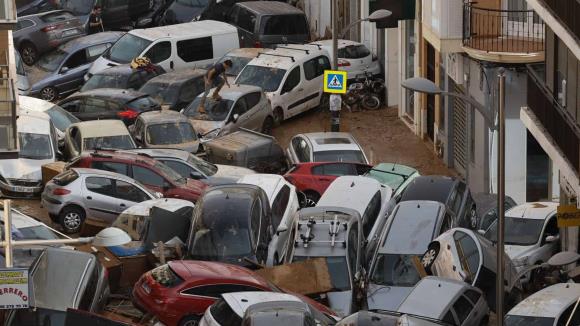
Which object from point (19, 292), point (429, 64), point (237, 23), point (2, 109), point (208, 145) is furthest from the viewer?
point (237, 23)

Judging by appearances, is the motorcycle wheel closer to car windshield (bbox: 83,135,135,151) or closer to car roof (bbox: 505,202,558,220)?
car windshield (bbox: 83,135,135,151)

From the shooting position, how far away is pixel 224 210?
1019 inches

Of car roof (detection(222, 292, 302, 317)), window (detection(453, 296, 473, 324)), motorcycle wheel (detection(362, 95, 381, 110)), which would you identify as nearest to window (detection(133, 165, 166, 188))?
car roof (detection(222, 292, 302, 317))

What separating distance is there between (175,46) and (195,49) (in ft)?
2.55

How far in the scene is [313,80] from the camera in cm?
4056

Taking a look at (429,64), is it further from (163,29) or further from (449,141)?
(163,29)

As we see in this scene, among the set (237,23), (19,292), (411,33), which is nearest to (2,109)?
(19,292)

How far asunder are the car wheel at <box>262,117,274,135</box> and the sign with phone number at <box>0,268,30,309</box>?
19.1 m

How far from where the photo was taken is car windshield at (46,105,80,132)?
115 ft

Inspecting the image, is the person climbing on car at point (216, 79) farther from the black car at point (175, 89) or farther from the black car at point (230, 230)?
the black car at point (230, 230)

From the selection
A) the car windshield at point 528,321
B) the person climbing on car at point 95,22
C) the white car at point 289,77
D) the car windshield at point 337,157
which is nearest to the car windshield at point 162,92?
the white car at point 289,77

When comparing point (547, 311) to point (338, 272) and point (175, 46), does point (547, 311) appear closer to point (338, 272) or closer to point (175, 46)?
point (338, 272)

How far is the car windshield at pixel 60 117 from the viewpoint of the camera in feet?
115

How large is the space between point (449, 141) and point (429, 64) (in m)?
3.18
